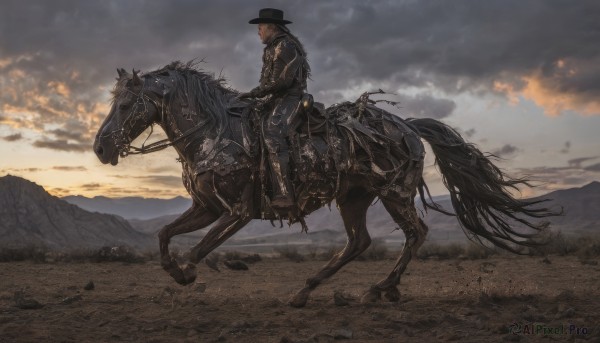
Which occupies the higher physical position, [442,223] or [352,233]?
[352,233]

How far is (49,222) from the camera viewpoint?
4794 centimetres

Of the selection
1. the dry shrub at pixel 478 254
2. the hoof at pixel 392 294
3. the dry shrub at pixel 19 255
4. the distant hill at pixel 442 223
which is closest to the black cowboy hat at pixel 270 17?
the hoof at pixel 392 294

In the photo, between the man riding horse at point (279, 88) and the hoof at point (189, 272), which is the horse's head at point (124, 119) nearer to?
the man riding horse at point (279, 88)

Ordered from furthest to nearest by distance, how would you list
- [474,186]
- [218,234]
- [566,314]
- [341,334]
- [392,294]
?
[474,186]
[392,294]
[218,234]
[566,314]
[341,334]

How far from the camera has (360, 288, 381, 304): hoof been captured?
24.8 ft

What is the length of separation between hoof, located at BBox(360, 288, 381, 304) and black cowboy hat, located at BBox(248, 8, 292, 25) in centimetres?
348

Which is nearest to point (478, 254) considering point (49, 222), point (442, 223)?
point (49, 222)

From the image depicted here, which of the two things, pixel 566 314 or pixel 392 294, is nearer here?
pixel 566 314

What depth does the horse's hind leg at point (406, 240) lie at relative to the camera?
7727mm

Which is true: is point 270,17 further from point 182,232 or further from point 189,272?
point 189,272

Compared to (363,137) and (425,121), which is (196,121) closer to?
(363,137)

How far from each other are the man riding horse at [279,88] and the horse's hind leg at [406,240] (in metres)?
1.63

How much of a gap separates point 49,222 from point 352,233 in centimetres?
4491

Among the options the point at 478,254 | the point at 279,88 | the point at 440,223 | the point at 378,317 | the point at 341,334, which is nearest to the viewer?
the point at 341,334
